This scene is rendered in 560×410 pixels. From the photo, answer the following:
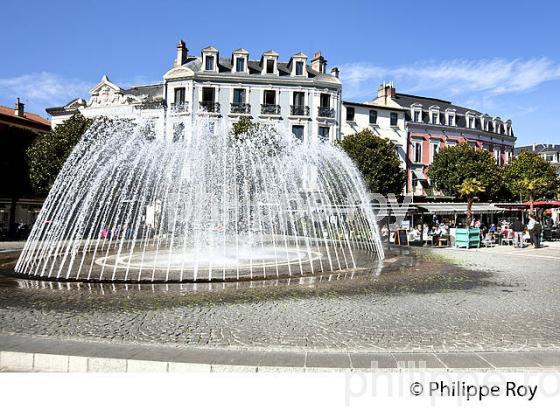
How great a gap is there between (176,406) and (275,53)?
45.9 m

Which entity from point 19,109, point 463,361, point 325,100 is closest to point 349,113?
point 325,100

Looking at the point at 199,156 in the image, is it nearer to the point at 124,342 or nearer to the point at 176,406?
the point at 124,342

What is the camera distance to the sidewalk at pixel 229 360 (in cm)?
460

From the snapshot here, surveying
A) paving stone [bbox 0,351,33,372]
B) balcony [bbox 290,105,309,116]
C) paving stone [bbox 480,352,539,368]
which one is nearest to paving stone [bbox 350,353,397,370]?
paving stone [bbox 480,352,539,368]

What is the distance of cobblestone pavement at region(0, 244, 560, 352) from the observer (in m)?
5.73

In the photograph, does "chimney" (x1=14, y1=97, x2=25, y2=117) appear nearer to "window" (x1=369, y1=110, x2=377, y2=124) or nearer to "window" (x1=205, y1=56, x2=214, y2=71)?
"window" (x1=205, y1=56, x2=214, y2=71)

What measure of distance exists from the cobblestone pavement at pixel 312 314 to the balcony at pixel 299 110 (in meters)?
36.2

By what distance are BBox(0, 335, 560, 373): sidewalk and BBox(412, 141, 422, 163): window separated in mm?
51419

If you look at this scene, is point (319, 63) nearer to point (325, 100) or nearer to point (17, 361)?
point (325, 100)

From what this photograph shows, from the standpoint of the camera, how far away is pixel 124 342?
550 cm

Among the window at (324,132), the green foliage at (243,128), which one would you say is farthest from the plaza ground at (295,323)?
the window at (324,132)

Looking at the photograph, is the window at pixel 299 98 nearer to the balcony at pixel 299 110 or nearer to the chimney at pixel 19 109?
the balcony at pixel 299 110

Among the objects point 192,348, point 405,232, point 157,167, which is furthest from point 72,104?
point 192,348

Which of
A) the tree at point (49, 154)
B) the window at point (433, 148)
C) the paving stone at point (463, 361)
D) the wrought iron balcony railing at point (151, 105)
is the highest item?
the wrought iron balcony railing at point (151, 105)
